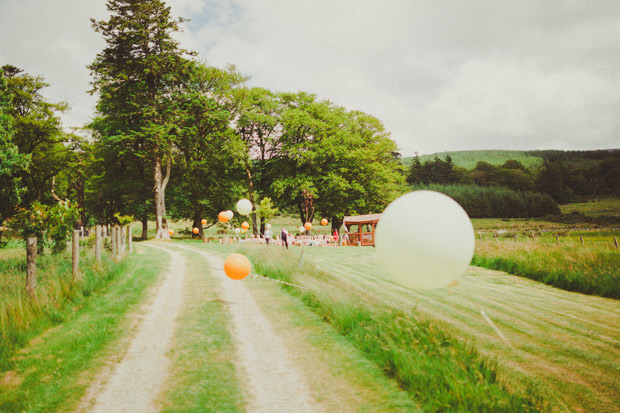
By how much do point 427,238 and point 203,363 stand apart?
419cm

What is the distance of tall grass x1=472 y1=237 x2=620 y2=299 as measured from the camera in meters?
11.9

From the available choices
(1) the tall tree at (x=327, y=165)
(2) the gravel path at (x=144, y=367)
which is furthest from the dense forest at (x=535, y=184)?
(2) the gravel path at (x=144, y=367)

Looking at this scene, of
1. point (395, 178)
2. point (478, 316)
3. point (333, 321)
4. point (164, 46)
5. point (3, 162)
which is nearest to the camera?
point (333, 321)

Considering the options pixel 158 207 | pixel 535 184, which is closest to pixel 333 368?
pixel 158 207

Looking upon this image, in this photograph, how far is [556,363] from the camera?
6.00 metres

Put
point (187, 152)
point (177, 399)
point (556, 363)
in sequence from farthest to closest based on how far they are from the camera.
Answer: point (187, 152) < point (556, 363) < point (177, 399)

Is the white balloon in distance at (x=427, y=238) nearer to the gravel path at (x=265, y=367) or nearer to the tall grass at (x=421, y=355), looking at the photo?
the tall grass at (x=421, y=355)

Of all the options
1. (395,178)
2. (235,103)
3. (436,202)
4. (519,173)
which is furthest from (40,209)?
(519,173)

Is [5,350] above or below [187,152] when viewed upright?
below

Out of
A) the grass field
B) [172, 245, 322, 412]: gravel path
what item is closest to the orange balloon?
[172, 245, 322, 412]: gravel path

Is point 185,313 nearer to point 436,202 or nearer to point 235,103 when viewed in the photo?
point 436,202

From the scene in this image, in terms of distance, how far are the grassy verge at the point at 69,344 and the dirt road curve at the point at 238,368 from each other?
449 millimetres

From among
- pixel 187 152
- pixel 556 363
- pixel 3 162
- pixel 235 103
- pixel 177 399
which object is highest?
pixel 235 103

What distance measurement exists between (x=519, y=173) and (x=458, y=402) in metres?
151
